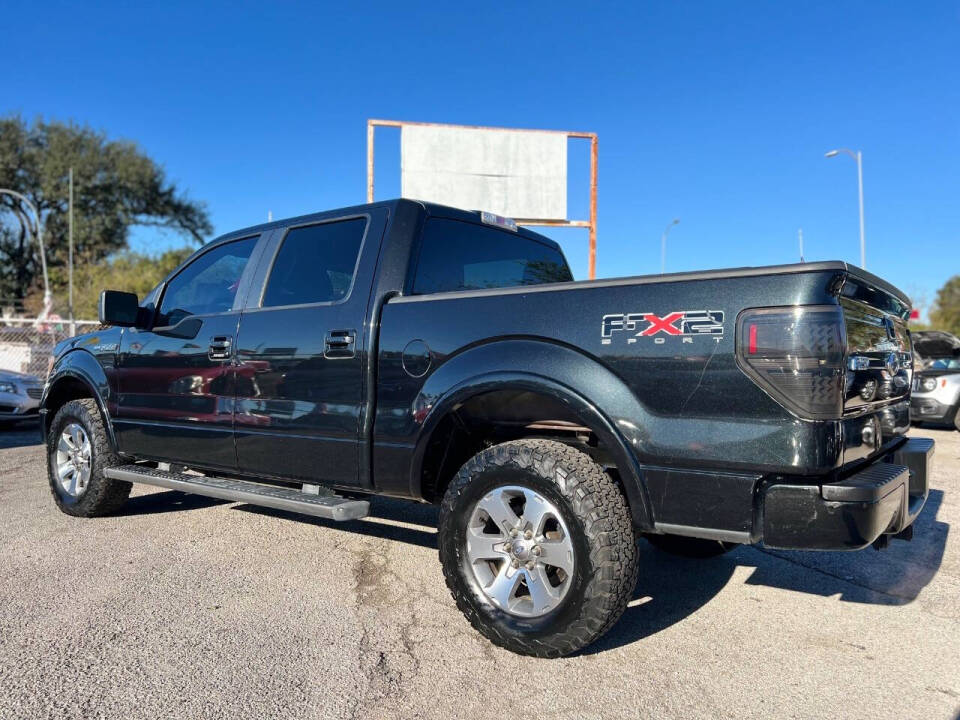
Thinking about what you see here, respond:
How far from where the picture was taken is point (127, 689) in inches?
103

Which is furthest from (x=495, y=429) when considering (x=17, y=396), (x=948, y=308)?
(x=948, y=308)

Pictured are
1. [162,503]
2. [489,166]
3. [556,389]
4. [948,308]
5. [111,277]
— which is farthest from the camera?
[948,308]

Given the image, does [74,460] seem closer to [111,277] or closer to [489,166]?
[489,166]

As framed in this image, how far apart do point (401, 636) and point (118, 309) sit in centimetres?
286

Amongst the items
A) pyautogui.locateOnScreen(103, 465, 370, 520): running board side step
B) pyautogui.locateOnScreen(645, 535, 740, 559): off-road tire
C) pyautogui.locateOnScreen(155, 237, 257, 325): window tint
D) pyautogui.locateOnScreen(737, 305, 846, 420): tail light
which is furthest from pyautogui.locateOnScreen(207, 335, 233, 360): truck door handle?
pyautogui.locateOnScreen(737, 305, 846, 420): tail light

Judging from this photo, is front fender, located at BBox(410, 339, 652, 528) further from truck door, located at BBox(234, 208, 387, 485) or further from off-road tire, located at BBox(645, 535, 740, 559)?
off-road tire, located at BBox(645, 535, 740, 559)

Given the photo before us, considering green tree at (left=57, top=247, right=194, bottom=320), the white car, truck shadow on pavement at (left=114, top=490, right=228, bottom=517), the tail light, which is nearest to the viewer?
the tail light

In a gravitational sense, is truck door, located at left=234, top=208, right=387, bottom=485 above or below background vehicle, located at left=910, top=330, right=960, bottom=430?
above

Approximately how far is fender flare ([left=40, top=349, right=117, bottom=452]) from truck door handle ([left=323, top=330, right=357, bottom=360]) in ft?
7.09

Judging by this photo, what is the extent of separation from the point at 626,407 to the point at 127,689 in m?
2.09

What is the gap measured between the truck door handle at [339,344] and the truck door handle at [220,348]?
796mm

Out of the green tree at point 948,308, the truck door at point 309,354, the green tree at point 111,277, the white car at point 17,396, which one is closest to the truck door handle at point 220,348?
the truck door at point 309,354

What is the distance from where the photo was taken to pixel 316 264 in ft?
13.1

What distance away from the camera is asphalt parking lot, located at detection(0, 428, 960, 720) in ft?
8.42
